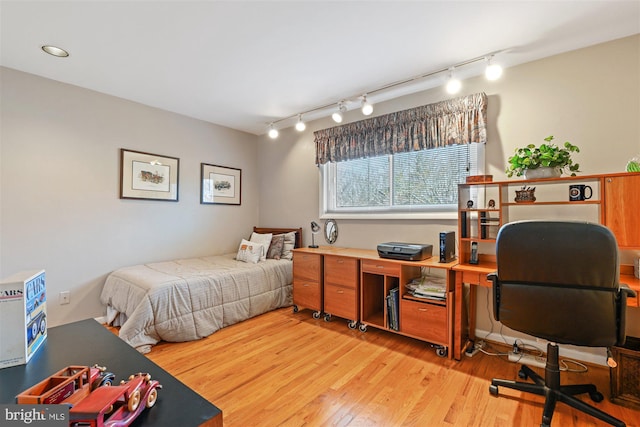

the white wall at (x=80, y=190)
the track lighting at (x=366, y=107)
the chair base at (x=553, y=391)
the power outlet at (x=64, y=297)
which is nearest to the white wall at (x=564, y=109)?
the track lighting at (x=366, y=107)

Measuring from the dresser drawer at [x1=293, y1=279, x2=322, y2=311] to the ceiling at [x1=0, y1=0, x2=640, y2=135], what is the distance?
212 cm

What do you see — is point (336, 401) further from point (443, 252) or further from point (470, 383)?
point (443, 252)

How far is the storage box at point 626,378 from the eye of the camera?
68.2 inches

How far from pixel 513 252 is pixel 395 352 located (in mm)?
1346

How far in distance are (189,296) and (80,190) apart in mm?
1656

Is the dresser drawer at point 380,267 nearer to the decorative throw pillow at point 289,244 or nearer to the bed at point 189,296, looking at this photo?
the bed at point 189,296

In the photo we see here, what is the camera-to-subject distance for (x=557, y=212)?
91.2 inches

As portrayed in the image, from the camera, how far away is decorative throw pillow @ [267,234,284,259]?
387 centimetres

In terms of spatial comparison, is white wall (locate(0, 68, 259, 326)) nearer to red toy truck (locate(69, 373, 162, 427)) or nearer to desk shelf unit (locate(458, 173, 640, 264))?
red toy truck (locate(69, 373, 162, 427))

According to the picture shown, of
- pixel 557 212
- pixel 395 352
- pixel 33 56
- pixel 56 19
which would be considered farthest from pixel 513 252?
pixel 33 56

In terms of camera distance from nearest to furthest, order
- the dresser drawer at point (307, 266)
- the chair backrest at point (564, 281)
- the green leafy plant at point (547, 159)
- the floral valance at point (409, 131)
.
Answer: the chair backrest at point (564, 281) < the green leafy plant at point (547, 159) < the floral valance at point (409, 131) < the dresser drawer at point (307, 266)

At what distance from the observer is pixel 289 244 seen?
396 centimetres

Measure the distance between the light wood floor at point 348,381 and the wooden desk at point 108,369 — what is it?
0.97 meters

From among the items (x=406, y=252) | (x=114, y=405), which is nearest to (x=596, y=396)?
(x=406, y=252)
